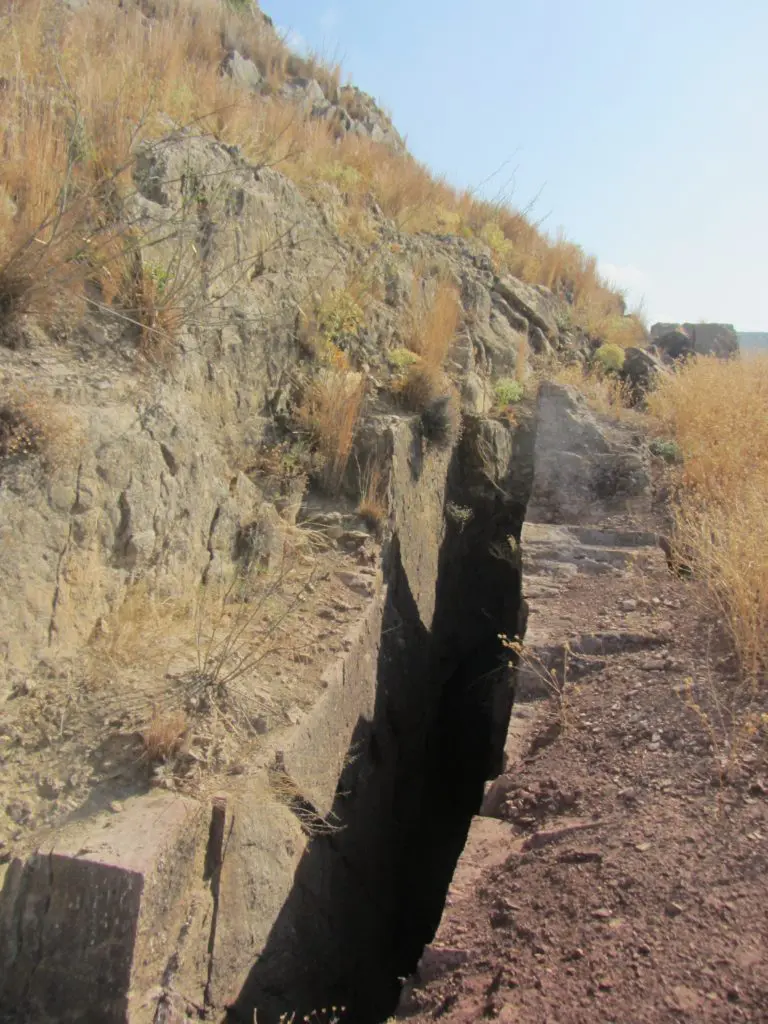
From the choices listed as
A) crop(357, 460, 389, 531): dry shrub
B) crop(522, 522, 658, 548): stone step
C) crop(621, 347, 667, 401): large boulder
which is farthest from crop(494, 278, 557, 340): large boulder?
crop(357, 460, 389, 531): dry shrub

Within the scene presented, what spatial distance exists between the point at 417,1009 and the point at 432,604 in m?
4.02

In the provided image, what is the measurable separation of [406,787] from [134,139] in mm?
4752

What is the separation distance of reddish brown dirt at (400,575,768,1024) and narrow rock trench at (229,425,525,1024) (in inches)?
43.1

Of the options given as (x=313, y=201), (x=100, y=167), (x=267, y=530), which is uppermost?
(x=313, y=201)

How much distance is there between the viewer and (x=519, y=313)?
366 inches

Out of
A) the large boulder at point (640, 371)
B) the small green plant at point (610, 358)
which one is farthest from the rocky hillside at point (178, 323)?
the large boulder at point (640, 371)

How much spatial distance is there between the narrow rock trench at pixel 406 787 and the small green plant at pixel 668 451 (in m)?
1.28

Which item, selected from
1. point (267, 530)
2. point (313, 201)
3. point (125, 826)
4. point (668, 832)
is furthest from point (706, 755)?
point (313, 201)

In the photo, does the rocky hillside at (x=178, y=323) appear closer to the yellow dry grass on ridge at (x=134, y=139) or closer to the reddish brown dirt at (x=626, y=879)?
the yellow dry grass on ridge at (x=134, y=139)

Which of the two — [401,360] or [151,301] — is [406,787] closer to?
[401,360]

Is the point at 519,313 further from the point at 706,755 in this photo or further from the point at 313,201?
the point at 706,755

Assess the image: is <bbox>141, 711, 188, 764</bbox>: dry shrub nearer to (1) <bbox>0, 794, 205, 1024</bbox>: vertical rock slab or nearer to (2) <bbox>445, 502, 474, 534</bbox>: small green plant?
(1) <bbox>0, 794, 205, 1024</bbox>: vertical rock slab

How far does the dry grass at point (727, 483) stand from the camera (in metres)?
3.87

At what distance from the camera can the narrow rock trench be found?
12.7 ft
